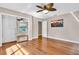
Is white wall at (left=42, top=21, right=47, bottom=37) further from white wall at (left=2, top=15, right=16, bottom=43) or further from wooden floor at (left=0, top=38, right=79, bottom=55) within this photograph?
white wall at (left=2, top=15, right=16, bottom=43)

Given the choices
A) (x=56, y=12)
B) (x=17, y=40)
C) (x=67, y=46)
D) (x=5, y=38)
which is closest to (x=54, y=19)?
(x=56, y=12)

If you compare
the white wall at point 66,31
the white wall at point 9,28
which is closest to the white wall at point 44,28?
the white wall at point 66,31

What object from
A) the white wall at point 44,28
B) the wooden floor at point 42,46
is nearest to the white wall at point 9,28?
the wooden floor at point 42,46

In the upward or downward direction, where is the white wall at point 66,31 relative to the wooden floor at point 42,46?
upward

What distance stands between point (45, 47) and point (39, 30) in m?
0.42

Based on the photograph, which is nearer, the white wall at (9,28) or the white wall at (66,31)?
the white wall at (9,28)

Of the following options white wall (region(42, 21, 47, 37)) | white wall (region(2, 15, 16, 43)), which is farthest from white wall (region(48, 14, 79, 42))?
white wall (region(2, 15, 16, 43))

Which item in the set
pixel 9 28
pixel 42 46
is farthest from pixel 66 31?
pixel 9 28

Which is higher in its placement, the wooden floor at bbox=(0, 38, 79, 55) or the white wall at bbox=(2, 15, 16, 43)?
the white wall at bbox=(2, 15, 16, 43)

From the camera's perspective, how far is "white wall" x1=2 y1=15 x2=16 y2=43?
1.40m

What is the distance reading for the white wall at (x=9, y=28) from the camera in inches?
55.2

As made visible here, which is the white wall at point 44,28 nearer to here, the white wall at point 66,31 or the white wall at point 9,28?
the white wall at point 66,31

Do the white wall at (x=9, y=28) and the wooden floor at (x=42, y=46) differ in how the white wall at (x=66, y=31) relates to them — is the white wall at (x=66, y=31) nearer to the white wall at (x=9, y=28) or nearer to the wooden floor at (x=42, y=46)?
the wooden floor at (x=42, y=46)

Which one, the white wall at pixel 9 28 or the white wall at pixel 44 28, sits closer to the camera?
the white wall at pixel 9 28
